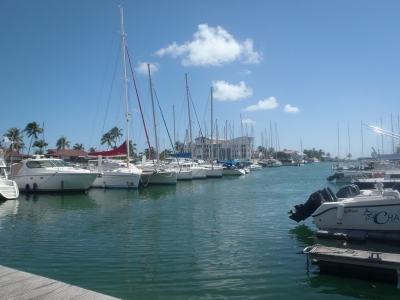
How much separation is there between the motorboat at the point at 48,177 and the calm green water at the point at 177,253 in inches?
406

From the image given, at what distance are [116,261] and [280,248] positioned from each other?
547 cm

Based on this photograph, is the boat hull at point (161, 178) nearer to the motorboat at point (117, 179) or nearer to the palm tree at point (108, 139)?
the motorboat at point (117, 179)

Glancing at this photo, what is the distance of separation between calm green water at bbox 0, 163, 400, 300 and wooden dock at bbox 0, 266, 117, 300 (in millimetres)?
2053

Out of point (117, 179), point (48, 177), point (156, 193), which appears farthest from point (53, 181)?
point (156, 193)

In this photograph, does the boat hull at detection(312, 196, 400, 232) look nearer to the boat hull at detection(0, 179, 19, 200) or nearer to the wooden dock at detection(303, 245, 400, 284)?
the wooden dock at detection(303, 245, 400, 284)

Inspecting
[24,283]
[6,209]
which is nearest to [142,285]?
[24,283]

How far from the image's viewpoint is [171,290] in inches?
335

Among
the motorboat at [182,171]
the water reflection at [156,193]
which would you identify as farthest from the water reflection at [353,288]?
the motorboat at [182,171]

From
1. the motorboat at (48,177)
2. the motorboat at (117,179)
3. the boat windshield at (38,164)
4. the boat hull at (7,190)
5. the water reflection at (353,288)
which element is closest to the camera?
the water reflection at (353,288)

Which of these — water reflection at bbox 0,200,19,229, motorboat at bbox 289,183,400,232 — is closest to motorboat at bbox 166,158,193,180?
water reflection at bbox 0,200,19,229

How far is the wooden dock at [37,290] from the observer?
5.95 m

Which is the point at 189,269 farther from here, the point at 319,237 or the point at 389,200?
the point at 389,200

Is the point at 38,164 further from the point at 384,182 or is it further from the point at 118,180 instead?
the point at 384,182

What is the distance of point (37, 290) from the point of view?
20.4 feet
